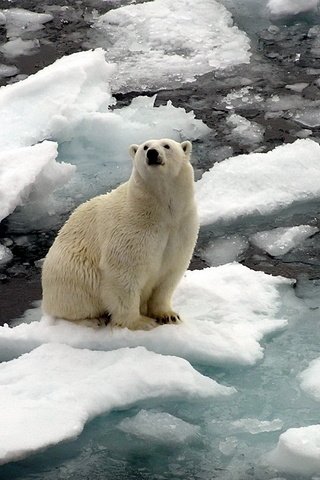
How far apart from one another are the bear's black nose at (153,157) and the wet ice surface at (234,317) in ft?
2.61

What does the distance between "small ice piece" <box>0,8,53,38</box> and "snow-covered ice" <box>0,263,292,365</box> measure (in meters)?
4.69

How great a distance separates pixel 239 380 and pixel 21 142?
9.18 feet

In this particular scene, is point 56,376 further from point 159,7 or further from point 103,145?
point 159,7

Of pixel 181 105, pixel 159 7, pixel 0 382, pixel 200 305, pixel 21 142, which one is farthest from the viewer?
pixel 159 7

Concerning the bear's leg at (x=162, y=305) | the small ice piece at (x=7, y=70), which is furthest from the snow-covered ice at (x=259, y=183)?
the small ice piece at (x=7, y=70)

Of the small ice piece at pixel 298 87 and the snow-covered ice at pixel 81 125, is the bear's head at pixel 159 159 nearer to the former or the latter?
the snow-covered ice at pixel 81 125

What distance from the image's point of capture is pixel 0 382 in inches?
169

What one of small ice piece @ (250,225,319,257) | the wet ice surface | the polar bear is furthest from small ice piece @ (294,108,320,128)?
the polar bear

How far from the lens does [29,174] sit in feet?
20.0

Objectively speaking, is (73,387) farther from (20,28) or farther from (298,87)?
(20,28)

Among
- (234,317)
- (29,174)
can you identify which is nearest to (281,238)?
(234,317)

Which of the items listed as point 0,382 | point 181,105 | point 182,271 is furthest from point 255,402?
point 181,105

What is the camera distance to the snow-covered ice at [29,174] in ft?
19.6

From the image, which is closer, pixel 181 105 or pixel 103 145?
pixel 103 145
